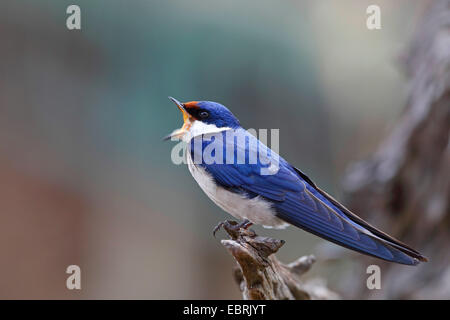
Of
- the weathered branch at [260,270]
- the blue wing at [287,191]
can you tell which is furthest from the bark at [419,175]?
the blue wing at [287,191]

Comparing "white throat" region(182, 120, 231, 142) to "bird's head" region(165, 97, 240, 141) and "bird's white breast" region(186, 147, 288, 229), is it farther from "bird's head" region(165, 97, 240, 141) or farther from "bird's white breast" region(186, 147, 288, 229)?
"bird's white breast" region(186, 147, 288, 229)

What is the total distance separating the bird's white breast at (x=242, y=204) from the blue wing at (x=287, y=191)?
0.05ft

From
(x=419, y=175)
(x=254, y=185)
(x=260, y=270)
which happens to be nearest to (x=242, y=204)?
(x=254, y=185)

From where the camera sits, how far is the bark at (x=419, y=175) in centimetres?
229

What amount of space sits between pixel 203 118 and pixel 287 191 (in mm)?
333

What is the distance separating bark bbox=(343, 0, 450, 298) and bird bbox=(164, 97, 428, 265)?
3.13 feet

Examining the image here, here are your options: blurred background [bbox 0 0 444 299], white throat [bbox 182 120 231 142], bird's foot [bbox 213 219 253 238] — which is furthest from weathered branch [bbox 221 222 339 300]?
blurred background [bbox 0 0 444 299]

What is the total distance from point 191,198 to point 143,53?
42.3 inches

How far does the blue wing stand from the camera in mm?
1410

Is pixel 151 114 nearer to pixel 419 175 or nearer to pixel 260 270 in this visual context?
pixel 419 175

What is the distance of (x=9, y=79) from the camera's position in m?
3.73

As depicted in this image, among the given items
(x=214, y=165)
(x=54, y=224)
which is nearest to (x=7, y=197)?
(x=54, y=224)

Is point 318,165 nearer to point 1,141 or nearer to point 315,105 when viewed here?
point 315,105

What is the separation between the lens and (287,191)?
1.52 metres
